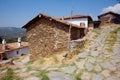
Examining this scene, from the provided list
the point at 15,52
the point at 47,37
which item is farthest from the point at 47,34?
the point at 15,52

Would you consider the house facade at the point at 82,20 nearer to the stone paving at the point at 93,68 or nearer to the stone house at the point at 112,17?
the stone house at the point at 112,17

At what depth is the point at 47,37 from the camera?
1808cm

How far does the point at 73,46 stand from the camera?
1546cm

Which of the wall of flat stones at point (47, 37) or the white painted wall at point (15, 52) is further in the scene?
the white painted wall at point (15, 52)

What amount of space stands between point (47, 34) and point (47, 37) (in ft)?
1.11

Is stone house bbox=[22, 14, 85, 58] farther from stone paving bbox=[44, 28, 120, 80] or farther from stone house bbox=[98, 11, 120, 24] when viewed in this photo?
stone house bbox=[98, 11, 120, 24]

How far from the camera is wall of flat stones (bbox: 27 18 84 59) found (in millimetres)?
17391

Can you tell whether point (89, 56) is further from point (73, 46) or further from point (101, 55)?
point (73, 46)

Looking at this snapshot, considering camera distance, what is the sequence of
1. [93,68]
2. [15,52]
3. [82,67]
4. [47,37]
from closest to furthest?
[93,68] → [82,67] → [47,37] → [15,52]

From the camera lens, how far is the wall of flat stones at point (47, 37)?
1739 centimetres

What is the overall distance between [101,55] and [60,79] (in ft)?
16.9

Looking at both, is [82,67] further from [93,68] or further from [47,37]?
[47,37]

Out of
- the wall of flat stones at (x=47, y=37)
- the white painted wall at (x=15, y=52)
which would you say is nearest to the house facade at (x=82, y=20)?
the wall of flat stones at (x=47, y=37)

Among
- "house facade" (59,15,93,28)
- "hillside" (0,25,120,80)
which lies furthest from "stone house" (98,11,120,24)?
"hillside" (0,25,120,80)
